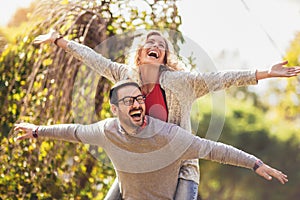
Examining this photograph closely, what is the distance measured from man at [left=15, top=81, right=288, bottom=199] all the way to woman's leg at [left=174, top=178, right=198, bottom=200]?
17 mm

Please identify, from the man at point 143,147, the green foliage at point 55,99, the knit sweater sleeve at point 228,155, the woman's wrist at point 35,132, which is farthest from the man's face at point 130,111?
the green foliage at point 55,99

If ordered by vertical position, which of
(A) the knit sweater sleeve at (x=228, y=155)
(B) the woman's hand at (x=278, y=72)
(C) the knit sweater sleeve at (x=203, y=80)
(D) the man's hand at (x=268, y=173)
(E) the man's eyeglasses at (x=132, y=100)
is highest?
(B) the woman's hand at (x=278, y=72)

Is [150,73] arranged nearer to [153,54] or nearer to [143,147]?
[153,54]

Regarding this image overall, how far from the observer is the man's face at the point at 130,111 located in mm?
2664

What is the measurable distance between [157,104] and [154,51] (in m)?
0.19

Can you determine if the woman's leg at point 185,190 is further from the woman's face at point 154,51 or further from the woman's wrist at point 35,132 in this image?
the woman's wrist at point 35,132

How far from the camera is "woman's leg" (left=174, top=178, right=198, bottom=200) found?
278 centimetres

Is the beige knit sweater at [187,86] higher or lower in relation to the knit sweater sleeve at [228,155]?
higher

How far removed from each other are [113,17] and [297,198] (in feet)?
14.8

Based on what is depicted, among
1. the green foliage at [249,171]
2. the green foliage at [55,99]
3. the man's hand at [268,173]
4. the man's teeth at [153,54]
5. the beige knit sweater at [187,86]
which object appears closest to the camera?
the man's hand at [268,173]

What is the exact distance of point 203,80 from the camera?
108 inches

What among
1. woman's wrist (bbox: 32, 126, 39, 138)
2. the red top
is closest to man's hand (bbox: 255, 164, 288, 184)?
the red top

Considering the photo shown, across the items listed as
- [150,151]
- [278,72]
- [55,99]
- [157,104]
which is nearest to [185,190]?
[150,151]

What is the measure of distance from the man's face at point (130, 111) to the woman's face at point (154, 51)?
142mm
